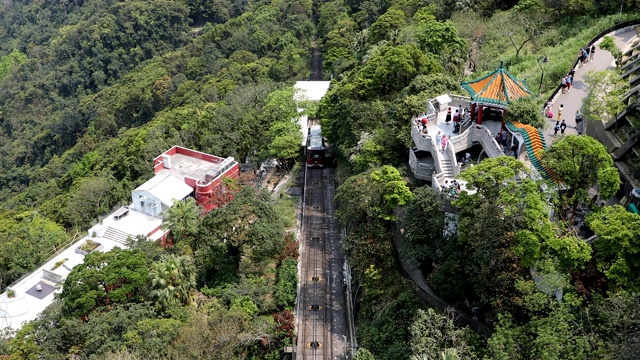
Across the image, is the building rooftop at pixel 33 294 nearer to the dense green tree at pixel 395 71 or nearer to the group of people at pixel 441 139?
the dense green tree at pixel 395 71

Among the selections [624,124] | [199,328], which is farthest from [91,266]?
[624,124]

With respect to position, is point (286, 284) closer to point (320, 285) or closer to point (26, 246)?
point (320, 285)

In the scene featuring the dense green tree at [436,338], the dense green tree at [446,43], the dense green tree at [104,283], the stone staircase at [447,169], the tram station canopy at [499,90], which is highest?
the dense green tree at [446,43]

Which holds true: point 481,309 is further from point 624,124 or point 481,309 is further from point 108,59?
point 108,59

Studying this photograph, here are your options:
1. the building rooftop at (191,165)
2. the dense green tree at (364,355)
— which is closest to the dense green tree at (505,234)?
the dense green tree at (364,355)

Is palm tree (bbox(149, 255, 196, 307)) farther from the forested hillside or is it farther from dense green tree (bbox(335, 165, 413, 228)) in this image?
dense green tree (bbox(335, 165, 413, 228))
